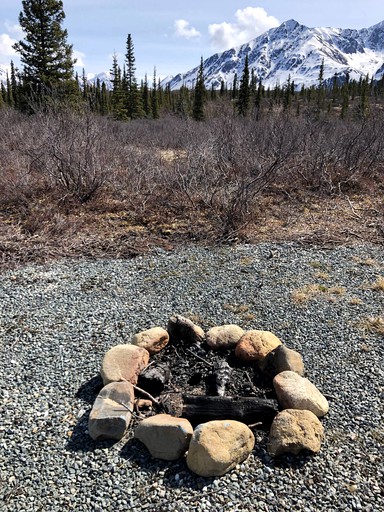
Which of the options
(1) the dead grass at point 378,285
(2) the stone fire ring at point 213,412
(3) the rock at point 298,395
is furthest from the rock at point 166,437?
(1) the dead grass at point 378,285

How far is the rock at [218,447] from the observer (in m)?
2.24

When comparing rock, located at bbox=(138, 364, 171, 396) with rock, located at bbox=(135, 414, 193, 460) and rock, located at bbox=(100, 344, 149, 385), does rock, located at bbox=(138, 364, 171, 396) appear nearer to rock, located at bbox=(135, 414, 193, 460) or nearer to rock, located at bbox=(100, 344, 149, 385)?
rock, located at bbox=(100, 344, 149, 385)

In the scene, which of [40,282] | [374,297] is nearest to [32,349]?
[40,282]

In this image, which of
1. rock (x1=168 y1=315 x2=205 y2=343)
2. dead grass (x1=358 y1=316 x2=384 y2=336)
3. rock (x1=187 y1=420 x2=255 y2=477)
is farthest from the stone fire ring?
dead grass (x1=358 y1=316 x2=384 y2=336)

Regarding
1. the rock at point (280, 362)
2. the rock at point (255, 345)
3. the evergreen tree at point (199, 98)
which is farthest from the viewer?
the evergreen tree at point (199, 98)

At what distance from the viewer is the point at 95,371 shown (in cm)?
321

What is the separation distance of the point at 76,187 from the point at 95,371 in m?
6.47

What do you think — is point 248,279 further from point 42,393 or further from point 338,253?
point 42,393

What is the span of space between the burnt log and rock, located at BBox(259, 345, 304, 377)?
1.46 ft

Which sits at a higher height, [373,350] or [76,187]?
[76,187]

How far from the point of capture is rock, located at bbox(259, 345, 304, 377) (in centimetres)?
305

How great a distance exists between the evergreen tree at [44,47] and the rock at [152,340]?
17.4 meters

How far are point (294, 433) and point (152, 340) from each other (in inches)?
56.7

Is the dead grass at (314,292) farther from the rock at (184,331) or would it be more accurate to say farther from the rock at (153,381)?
the rock at (153,381)
